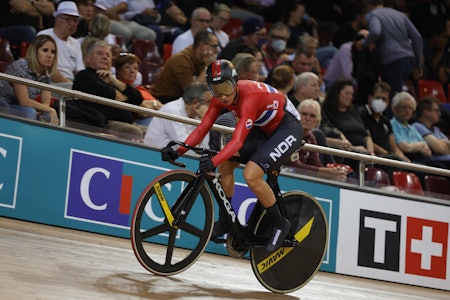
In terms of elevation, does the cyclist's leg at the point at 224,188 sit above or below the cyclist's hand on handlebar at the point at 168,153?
below

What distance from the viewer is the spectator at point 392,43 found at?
499 inches

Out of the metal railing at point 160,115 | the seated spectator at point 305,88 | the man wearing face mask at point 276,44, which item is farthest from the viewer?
the man wearing face mask at point 276,44

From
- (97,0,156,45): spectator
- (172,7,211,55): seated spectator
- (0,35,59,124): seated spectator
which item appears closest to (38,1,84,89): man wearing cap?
(0,35,59,124): seated spectator

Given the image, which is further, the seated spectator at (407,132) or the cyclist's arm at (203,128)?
the seated spectator at (407,132)

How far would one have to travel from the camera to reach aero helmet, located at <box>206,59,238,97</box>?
6.25m

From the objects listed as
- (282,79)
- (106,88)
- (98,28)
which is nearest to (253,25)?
(282,79)

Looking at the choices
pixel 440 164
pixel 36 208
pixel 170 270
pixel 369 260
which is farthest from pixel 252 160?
pixel 440 164

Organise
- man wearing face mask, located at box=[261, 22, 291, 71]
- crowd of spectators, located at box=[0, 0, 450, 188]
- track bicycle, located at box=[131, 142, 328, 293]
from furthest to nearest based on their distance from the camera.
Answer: man wearing face mask, located at box=[261, 22, 291, 71] < crowd of spectators, located at box=[0, 0, 450, 188] < track bicycle, located at box=[131, 142, 328, 293]

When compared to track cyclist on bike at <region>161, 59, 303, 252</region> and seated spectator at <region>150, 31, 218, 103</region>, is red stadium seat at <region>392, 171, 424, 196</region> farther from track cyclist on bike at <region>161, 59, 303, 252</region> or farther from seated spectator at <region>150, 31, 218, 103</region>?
track cyclist on bike at <region>161, 59, 303, 252</region>

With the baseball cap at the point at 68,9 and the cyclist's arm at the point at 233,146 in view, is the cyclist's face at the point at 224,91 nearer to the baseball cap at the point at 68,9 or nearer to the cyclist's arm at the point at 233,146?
the cyclist's arm at the point at 233,146

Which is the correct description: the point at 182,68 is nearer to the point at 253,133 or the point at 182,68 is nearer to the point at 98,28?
the point at 98,28

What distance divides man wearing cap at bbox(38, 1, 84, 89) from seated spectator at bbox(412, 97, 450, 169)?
14.6 ft

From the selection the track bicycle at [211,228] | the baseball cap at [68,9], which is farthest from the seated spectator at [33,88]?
the track bicycle at [211,228]

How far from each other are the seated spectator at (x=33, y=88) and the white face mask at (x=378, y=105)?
438cm
